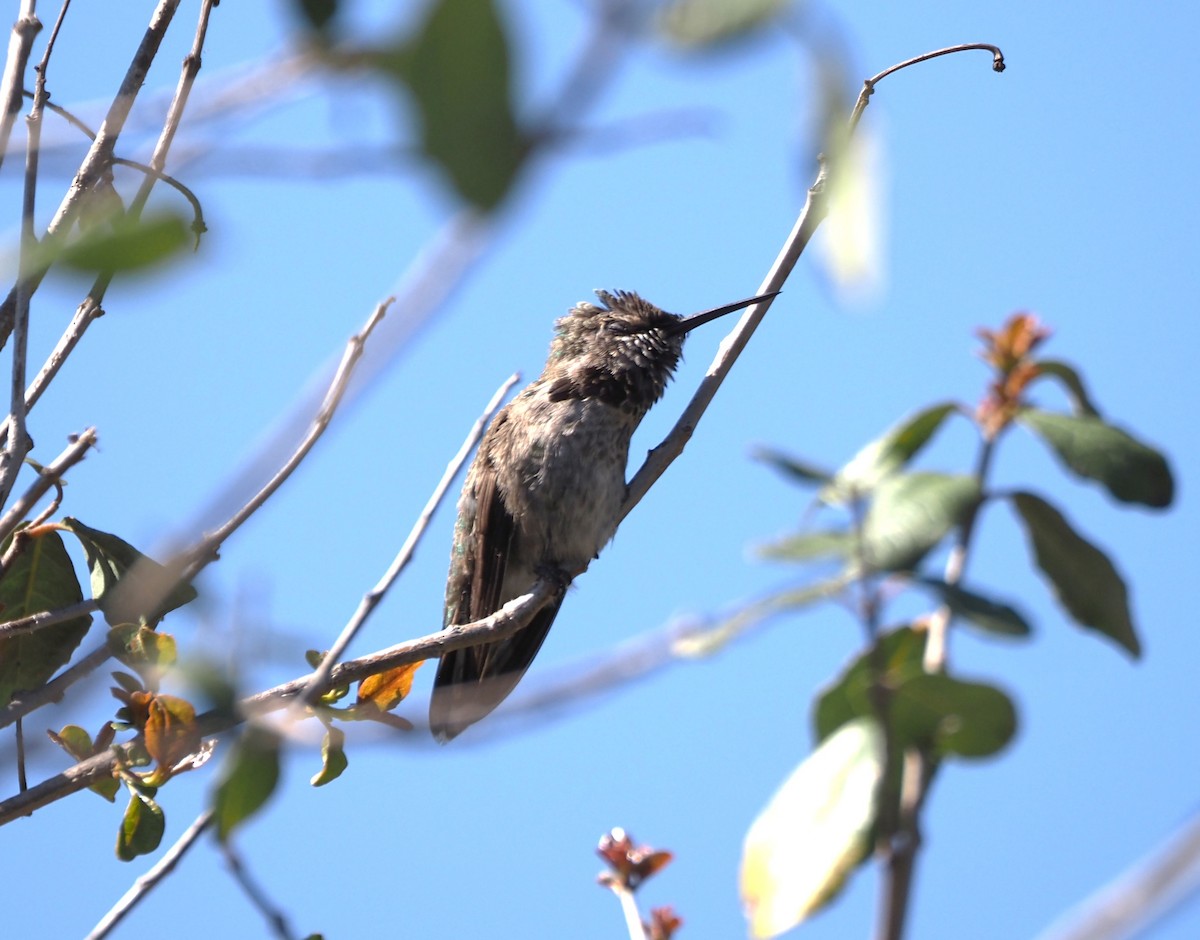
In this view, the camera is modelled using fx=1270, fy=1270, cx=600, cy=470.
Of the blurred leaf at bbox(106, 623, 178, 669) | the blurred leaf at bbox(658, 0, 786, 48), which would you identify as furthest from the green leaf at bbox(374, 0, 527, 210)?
the blurred leaf at bbox(106, 623, 178, 669)

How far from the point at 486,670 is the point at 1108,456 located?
4.29m

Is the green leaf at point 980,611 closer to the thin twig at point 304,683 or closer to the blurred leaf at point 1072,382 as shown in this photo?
the blurred leaf at point 1072,382

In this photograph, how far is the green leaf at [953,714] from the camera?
1.16 m

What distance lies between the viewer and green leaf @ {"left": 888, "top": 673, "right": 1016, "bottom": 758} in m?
1.16

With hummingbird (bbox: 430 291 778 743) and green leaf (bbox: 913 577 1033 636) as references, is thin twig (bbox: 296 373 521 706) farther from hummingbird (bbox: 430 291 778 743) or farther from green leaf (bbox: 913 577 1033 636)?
hummingbird (bbox: 430 291 778 743)

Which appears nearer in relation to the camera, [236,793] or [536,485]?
[236,793]

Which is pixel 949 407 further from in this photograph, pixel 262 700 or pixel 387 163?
pixel 262 700

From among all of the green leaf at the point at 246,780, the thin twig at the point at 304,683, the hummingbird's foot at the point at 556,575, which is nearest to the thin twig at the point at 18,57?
the thin twig at the point at 304,683

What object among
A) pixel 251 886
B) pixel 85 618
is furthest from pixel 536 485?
pixel 251 886

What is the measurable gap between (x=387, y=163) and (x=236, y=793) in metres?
0.62

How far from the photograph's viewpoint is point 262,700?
2582 mm

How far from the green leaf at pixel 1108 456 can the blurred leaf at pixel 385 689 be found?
172 centimetres

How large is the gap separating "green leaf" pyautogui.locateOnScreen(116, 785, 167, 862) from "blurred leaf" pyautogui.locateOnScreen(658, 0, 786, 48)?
2126 millimetres

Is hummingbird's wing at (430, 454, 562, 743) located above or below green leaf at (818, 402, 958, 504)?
above
